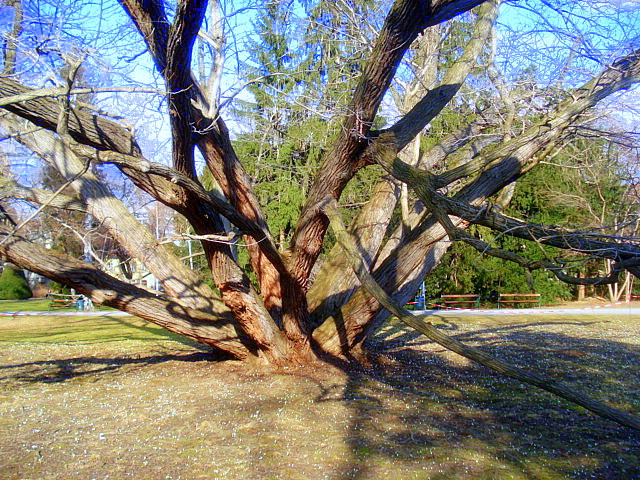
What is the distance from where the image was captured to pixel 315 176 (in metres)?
7.90

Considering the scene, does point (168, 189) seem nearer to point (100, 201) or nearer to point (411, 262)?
point (100, 201)

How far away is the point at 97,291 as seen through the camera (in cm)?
716

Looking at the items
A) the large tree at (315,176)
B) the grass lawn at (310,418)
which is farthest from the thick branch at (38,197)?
the grass lawn at (310,418)

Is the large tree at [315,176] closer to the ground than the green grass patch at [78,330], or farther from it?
farther from it

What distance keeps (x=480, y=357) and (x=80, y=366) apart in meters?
6.70

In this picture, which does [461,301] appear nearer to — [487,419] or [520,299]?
[520,299]

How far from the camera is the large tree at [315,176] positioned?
518 cm

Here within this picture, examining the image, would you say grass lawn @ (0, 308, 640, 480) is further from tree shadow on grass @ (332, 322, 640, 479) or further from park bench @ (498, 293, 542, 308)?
park bench @ (498, 293, 542, 308)

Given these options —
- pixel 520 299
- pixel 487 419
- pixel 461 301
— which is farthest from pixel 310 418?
pixel 520 299

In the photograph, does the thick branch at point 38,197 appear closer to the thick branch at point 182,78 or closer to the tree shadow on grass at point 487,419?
the thick branch at point 182,78

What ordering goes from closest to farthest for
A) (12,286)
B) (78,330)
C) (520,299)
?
(78,330), (520,299), (12,286)

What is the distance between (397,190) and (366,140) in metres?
2.87

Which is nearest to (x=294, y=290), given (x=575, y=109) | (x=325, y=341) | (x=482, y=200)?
(x=325, y=341)

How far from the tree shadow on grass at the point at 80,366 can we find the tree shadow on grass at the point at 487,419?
3260mm
